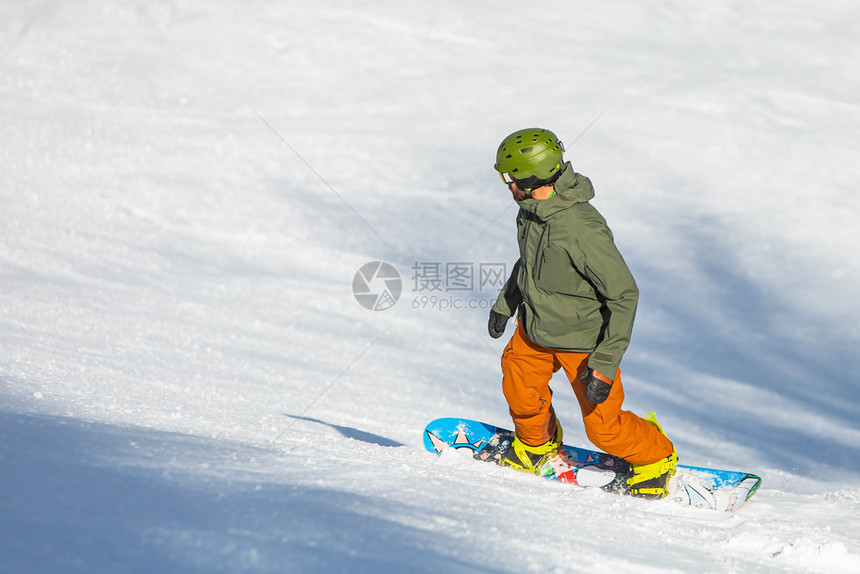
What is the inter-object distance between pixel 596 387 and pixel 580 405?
0.25 metres

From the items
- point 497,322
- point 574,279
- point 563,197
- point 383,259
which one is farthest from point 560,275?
point 383,259

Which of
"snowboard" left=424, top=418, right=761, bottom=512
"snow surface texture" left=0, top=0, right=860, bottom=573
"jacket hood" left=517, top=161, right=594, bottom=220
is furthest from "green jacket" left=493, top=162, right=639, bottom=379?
"snowboard" left=424, top=418, right=761, bottom=512

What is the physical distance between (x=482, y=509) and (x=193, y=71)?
9.92m

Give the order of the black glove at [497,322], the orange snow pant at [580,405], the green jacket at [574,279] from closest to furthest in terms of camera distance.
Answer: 1. the green jacket at [574,279]
2. the orange snow pant at [580,405]
3. the black glove at [497,322]

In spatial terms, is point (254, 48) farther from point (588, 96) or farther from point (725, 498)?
point (725, 498)

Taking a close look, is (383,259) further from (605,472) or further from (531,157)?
(531,157)

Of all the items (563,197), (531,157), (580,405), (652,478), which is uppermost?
(531,157)

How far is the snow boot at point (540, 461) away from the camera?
3.24 m

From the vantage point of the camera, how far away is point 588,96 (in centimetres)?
1012

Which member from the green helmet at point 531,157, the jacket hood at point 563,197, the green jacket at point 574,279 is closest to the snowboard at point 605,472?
the green jacket at point 574,279

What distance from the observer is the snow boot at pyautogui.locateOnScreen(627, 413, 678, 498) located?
10.0ft

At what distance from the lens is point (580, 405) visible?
9.59 ft

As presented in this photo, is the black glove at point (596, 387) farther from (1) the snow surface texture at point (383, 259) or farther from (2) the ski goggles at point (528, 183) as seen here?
(2) the ski goggles at point (528, 183)

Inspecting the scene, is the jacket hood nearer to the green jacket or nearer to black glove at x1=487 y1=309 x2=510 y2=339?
the green jacket
